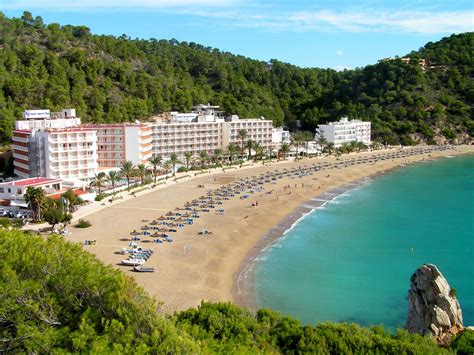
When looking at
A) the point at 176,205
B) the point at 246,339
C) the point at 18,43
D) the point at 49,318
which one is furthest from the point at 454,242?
the point at 18,43

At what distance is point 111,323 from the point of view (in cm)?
1553

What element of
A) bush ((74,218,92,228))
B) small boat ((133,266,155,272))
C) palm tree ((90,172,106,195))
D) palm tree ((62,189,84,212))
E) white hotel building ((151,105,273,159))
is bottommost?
small boat ((133,266,155,272))

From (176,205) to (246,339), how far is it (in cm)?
3889

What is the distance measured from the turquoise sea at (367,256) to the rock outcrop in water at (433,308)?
440 centimetres

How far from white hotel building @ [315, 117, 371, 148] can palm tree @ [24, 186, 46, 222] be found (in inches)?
3079

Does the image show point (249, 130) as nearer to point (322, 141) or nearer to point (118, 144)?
point (322, 141)

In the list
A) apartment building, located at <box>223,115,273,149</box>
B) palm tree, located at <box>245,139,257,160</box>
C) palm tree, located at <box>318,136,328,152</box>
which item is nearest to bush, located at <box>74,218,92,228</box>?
palm tree, located at <box>245,139,257,160</box>

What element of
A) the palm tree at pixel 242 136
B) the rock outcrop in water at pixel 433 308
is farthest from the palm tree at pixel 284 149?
the rock outcrop in water at pixel 433 308

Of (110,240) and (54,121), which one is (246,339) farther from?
(54,121)

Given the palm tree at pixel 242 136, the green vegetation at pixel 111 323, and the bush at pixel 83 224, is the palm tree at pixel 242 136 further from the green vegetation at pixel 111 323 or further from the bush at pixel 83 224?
the green vegetation at pixel 111 323

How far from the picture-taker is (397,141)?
128m

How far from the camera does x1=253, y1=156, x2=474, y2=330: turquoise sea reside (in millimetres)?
32938

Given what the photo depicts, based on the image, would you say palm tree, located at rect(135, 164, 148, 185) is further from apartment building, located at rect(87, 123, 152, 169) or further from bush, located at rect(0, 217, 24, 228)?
bush, located at rect(0, 217, 24, 228)

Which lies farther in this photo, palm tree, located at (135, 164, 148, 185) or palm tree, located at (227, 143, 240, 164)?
palm tree, located at (227, 143, 240, 164)
